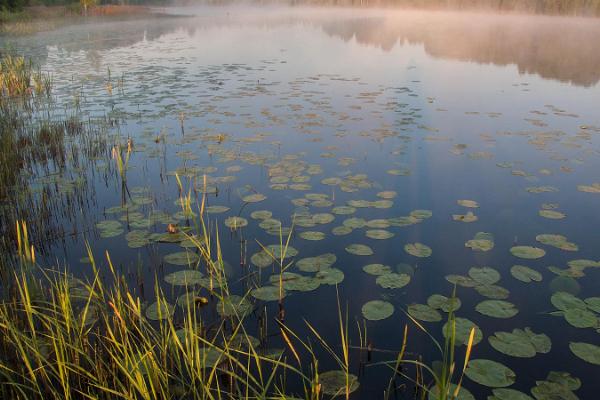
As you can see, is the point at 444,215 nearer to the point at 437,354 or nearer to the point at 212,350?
the point at 437,354

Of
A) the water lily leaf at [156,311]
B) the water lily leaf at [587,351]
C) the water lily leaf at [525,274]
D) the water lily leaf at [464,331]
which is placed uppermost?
the water lily leaf at [156,311]

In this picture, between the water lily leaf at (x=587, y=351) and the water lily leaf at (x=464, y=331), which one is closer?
the water lily leaf at (x=587, y=351)

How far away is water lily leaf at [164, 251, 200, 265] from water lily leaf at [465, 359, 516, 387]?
2.94 metres

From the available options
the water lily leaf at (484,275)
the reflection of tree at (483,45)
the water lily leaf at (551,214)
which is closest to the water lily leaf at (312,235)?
the water lily leaf at (484,275)

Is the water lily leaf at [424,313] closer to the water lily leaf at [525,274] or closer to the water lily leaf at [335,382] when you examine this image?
the water lily leaf at [335,382]

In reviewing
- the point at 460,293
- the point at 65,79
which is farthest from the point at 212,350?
the point at 65,79

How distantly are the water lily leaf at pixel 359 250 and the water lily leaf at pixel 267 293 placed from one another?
43.3 inches

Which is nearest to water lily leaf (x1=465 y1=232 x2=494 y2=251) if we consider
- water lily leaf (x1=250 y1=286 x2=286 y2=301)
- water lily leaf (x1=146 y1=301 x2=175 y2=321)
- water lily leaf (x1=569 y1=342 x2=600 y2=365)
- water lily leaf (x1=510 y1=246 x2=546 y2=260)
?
water lily leaf (x1=510 y1=246 x2=546 y2=260)

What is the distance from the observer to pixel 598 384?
10.1ft

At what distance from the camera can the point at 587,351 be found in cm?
327

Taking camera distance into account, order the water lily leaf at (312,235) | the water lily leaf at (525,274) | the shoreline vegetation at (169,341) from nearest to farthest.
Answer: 1. the shoreline vegetation at (169,341)
2. the water lily leaf at (525,274)
3. the water lily leaf at (312,235)

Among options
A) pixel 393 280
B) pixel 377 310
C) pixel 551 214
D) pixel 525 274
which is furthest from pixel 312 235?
pixel 551 214

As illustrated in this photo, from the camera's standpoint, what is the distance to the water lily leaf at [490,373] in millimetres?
2990

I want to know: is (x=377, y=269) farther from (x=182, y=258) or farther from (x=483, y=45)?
(x=483, y=45)
